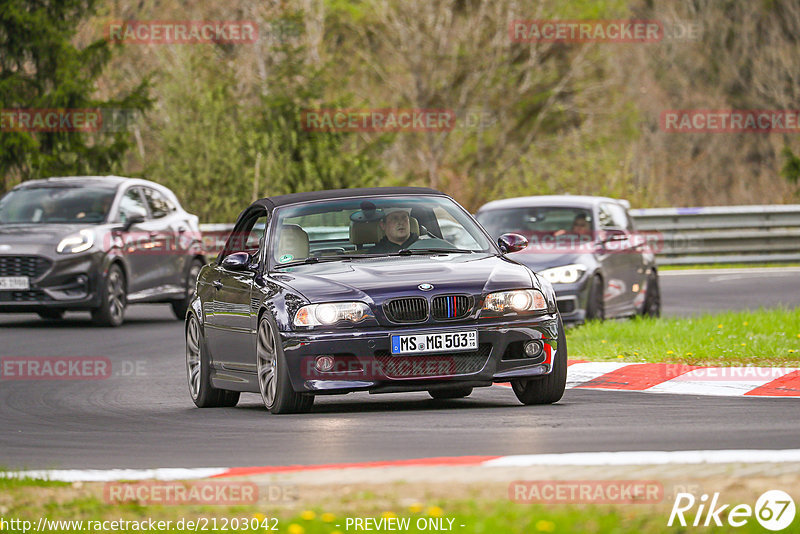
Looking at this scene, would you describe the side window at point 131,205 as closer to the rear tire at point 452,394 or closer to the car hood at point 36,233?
the car hood at point 36,233

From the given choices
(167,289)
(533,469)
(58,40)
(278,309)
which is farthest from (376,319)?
(58,40)

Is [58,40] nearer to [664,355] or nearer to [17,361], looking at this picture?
[17,361]

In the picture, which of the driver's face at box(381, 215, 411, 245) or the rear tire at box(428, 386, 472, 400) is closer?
the driver's face at box(381, 215, 411, 245)

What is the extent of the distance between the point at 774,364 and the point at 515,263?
3069mm

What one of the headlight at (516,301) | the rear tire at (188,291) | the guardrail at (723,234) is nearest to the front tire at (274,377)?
the headlight at (516,301)

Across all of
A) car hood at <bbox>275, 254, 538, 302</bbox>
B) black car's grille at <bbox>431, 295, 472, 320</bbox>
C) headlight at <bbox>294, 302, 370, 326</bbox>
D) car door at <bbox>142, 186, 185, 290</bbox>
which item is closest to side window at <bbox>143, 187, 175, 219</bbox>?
car door at <bbox>142, 186, 185, 290</bbox>

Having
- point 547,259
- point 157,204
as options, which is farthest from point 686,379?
point 157,204

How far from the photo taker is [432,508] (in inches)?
245

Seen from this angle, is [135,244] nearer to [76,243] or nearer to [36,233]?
[76,243]

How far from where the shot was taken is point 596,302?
18.0 meters

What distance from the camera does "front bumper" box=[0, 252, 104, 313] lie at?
19438mm

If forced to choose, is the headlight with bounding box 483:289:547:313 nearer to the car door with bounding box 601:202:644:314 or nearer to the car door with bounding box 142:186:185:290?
the car door with bounding box 601:202:644:314

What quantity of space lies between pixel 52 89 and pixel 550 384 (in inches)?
923

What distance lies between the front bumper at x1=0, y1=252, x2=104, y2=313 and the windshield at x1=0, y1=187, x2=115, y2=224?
0.97 metres
